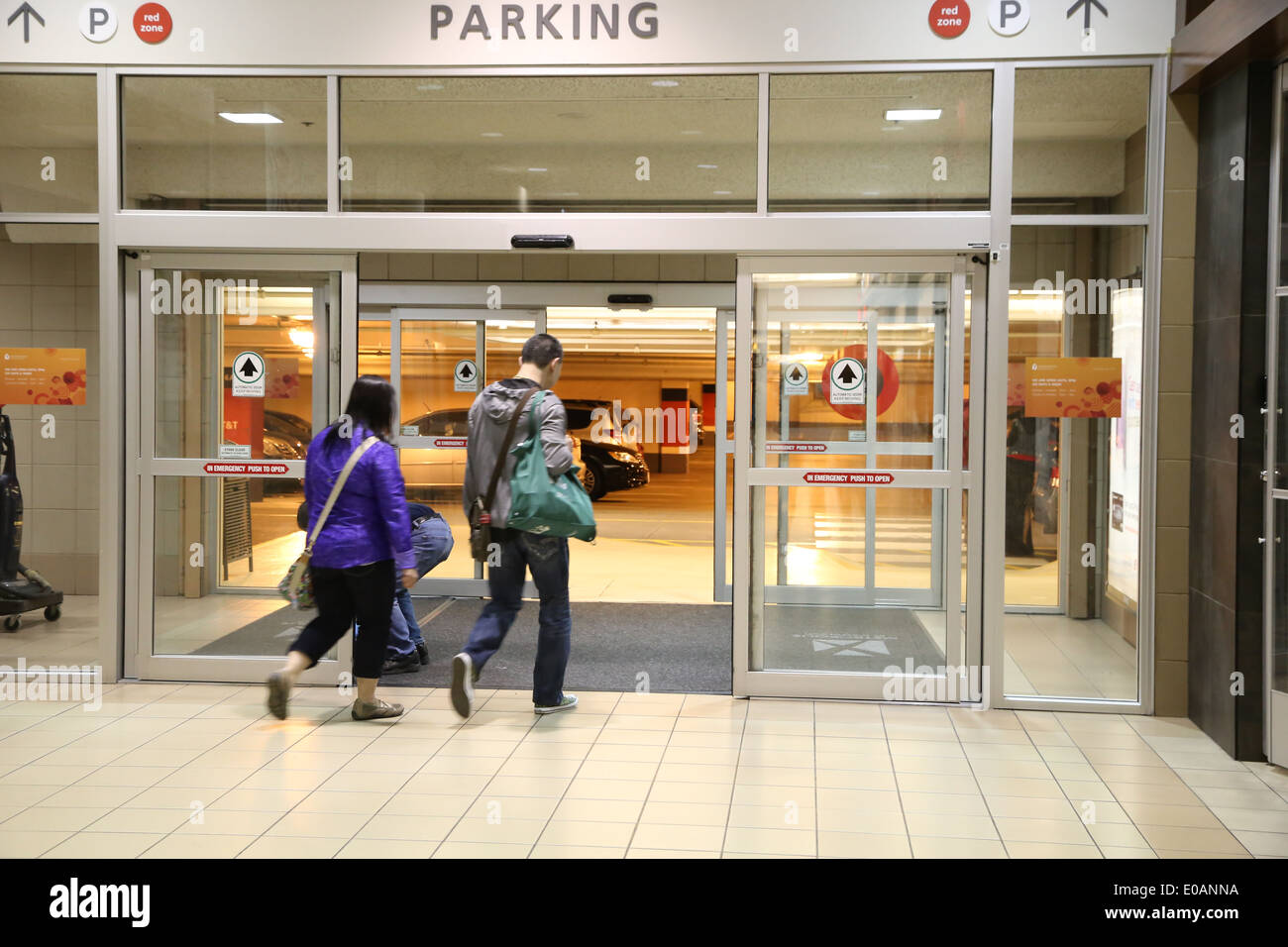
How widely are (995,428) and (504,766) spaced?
2584 millimetres

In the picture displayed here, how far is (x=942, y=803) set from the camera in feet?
12.9

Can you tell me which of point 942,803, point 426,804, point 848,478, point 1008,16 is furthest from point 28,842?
point 1008,16

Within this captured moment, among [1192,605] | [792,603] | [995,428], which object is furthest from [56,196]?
[1192,605]

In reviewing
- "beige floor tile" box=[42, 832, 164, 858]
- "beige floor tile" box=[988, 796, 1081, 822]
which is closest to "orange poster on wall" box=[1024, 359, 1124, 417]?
"beige floor tile" box=[988, 796, 1081, 822]

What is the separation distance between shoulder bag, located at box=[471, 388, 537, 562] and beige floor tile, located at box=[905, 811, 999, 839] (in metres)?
1.95

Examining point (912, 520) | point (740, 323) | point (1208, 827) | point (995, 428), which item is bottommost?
point (1208, 827)

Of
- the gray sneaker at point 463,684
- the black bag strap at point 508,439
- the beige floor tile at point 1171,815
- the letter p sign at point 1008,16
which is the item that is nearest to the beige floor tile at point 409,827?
the gray sneaker at point 463,684

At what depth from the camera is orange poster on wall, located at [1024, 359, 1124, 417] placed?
5.13m

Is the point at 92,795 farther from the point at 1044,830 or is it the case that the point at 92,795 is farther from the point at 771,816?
the point at 1044,830

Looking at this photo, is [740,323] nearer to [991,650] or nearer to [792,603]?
[792,603]

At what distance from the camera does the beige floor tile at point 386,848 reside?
3.37 meters

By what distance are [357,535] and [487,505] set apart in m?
0.53

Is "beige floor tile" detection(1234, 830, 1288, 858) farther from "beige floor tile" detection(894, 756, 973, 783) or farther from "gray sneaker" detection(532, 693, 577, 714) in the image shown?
"gray sneaker" detection(532, 693, 577, 714)

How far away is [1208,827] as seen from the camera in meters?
3.73
